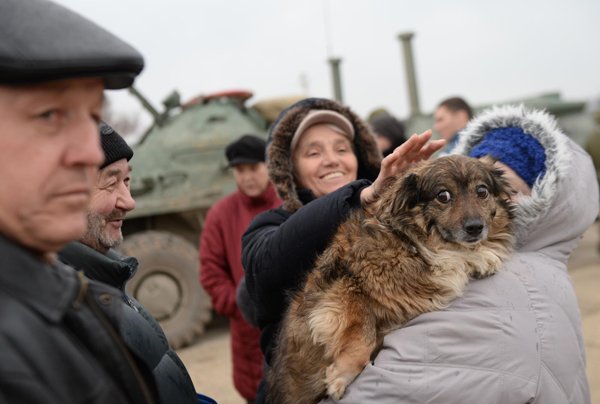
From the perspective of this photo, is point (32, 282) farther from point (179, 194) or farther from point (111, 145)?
point (179, 194)

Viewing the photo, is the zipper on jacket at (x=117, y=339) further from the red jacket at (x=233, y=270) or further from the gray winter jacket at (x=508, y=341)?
the red jacket at (x=233, y=270)

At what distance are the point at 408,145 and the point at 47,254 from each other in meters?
1.40

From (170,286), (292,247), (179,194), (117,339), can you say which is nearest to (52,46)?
(117,339)

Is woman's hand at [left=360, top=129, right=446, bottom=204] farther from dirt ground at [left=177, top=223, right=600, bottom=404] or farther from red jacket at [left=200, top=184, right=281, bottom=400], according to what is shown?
dirt ground at [left=177, top=223, right=600, bottom=404]

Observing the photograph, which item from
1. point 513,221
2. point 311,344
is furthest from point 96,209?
point 513,221

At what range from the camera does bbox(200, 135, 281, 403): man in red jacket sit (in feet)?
16.2

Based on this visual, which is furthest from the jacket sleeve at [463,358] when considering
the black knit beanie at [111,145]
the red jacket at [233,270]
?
the red jacket at [233,270]

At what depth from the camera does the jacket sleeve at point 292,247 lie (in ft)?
7.30

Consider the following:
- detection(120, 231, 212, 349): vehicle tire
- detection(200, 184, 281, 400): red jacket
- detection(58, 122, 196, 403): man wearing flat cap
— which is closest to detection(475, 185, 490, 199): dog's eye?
detection(58, 122, 196, 403): man wearing flat cap

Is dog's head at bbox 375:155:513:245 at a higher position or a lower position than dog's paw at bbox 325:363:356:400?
higher

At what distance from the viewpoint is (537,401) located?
1.68 meters

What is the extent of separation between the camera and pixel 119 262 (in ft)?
6.56

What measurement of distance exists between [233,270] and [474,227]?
3.37 meters

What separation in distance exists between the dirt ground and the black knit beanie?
4.08 metres
